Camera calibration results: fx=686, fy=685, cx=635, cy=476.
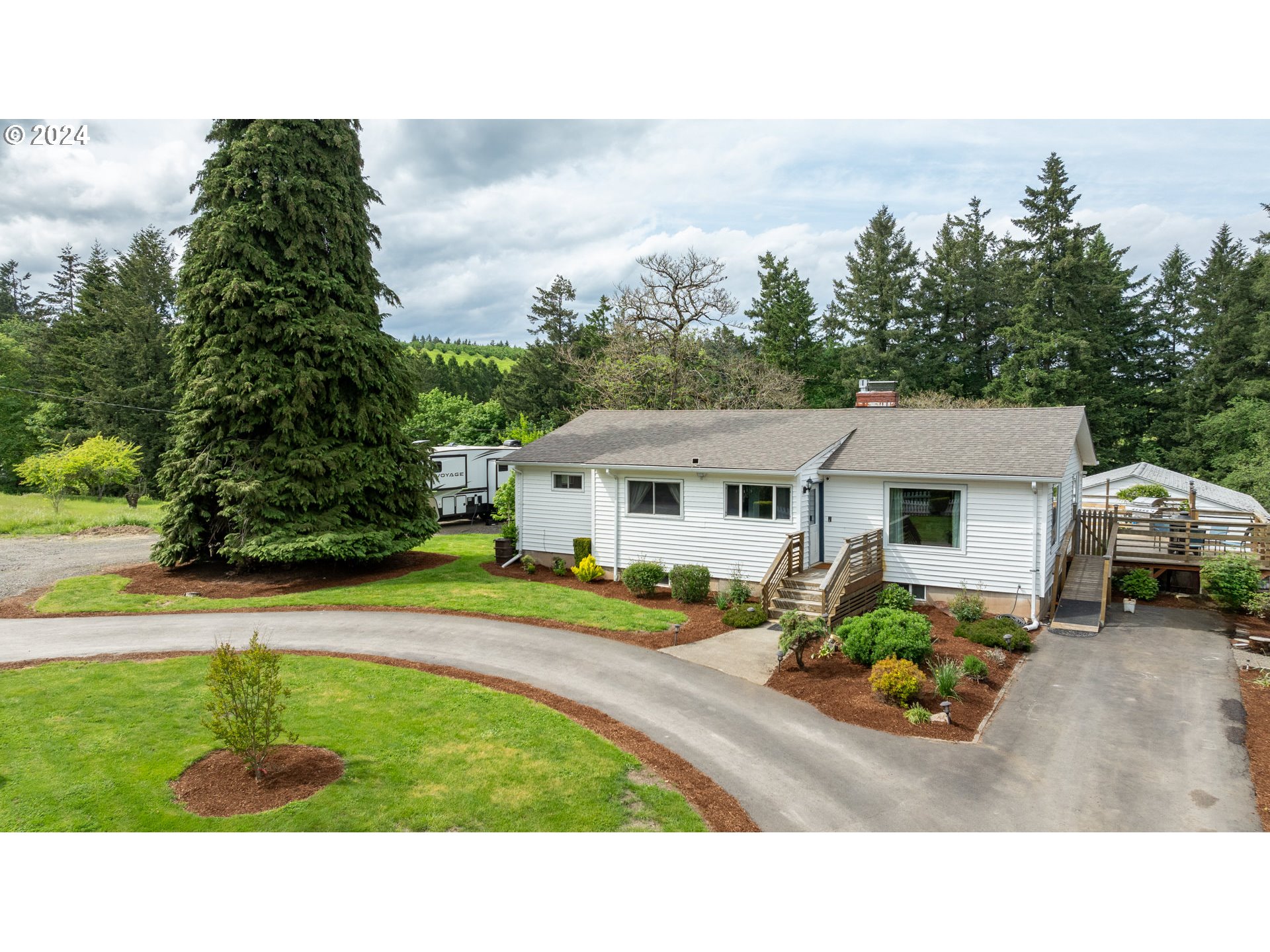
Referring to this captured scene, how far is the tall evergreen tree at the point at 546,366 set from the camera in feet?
157

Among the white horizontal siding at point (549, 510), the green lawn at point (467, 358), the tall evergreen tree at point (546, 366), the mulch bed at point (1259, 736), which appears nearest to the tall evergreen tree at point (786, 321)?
the tall evergreen tree at point (546, 366)

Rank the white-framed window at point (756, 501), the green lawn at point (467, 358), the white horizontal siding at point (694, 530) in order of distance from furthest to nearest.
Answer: the green lawn at point (467, 358), the white horizontal siding at point (694, 530), the white-framed window at point (756, 501)

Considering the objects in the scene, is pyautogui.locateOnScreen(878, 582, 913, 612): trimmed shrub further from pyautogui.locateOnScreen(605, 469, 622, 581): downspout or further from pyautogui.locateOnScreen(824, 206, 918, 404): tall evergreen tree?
pyautogui.locateOnScreen(824, 206, 918, 404): tall evergreen tree

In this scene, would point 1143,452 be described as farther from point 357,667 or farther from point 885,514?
point 357,667

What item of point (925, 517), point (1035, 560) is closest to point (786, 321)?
point (925, 517)

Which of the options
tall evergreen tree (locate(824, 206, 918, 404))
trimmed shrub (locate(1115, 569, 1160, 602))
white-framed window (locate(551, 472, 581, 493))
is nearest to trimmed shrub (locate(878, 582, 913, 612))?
trimmed shrub (locate(1115, 569, 1160, 602))

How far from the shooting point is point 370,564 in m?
18.9

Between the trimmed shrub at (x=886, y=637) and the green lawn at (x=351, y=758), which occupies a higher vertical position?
the trimmed shrub at (x=886, y=637)

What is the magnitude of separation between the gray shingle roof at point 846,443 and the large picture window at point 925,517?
659 millimetres

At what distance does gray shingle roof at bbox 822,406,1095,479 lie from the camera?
13.7 meters

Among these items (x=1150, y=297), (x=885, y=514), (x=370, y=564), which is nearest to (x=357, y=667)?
(x=370, y=564)

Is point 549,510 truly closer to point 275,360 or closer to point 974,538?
point 275,360

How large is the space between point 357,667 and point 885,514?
10934mm

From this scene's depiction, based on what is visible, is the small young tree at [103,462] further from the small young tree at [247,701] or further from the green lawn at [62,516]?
the small young tree at [247,701]
